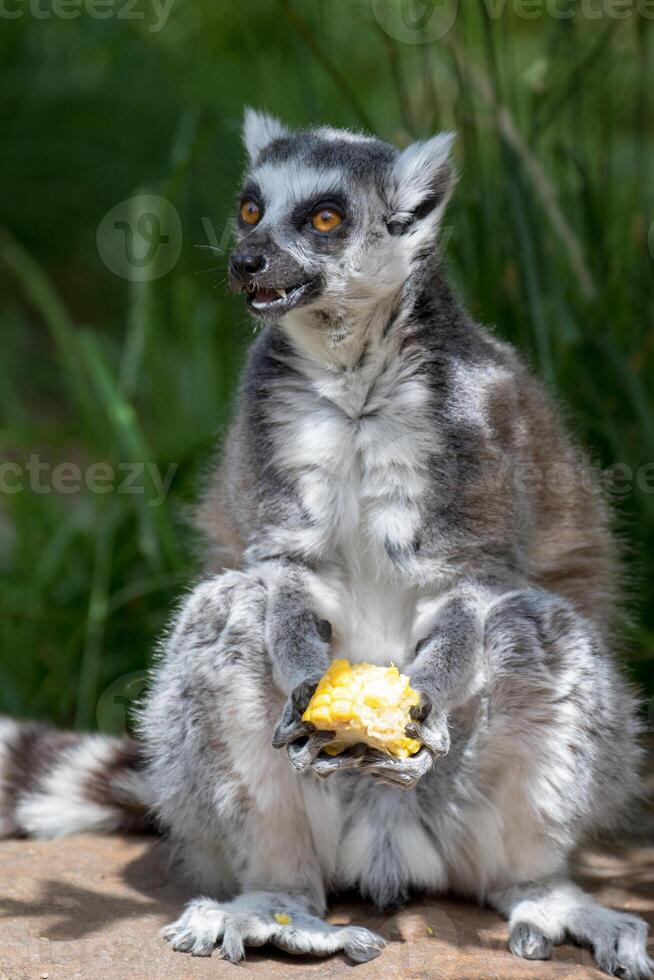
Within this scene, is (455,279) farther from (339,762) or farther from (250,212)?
(339,762)

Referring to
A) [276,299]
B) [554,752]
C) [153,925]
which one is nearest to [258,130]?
[276,299]

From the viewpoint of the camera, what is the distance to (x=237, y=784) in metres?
3.95

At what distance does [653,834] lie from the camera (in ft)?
16.0

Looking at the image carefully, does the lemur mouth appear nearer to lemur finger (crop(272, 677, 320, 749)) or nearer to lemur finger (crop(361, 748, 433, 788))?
lemur finger (crop(272, 677, 320, 749))

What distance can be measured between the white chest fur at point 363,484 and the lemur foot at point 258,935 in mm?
886

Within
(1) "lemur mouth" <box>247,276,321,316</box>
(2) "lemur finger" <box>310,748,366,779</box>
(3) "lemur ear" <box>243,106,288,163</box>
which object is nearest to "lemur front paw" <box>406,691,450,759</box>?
(2) "lemur finger" <box>310,748,366,779</box>

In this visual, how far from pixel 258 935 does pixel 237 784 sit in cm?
46

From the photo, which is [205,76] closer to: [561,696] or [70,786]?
[70,786]

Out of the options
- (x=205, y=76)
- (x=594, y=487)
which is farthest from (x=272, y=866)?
(x=205, y=76)

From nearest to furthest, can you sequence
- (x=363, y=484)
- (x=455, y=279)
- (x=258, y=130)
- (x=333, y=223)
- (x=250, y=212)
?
(x=363, y=484) < (x=333, y=223) < (x=250, y=212) < (x=258, y=130) < (x=455, y=279)

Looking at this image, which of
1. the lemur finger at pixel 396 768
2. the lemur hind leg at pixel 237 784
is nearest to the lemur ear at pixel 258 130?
the lemur hind leg at pixel 237 784

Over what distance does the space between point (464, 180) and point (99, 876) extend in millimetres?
3639

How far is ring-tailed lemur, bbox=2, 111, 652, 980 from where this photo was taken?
3.87 m

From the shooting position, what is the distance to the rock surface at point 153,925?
Answer: 362cm
